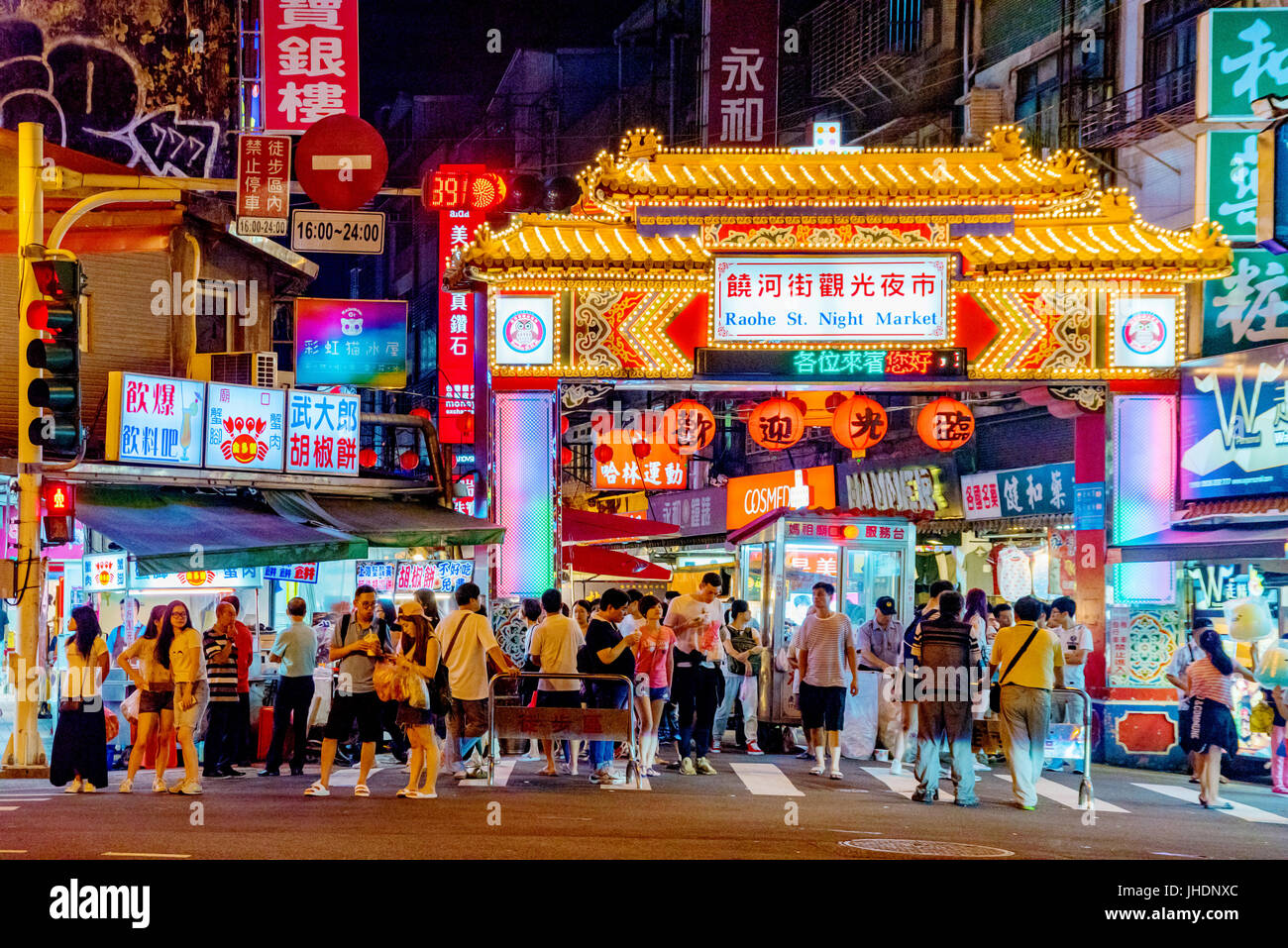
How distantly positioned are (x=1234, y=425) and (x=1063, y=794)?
621 centimetres

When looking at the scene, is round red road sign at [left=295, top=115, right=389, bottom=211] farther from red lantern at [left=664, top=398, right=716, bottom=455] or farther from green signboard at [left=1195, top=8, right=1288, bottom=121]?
green signboard at [left=1195, top=8, right=1288, bottom=121]

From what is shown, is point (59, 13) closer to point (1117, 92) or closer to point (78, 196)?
point (78, 196)

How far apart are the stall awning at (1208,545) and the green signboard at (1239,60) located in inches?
198

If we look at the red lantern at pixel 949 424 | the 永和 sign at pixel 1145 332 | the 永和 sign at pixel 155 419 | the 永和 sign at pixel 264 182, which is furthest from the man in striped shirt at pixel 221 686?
the 永和 sign at pixel 1145 332

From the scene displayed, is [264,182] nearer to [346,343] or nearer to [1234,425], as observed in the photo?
[346,343]

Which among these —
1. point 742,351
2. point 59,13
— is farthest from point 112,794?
point 59,13

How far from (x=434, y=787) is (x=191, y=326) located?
Result: 47.5 ft

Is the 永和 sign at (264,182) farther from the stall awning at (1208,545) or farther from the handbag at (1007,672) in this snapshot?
the stall awning at (1208,545)

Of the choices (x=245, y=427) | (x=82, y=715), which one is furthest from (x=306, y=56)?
(x=82, y=715)

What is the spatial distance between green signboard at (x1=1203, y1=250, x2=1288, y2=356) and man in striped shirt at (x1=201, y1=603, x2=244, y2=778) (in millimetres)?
13135

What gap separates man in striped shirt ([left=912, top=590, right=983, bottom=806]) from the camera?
1402 centimetres

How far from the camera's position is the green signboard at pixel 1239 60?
1781cm

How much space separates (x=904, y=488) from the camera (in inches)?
1230

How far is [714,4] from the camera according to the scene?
89.7 ft
